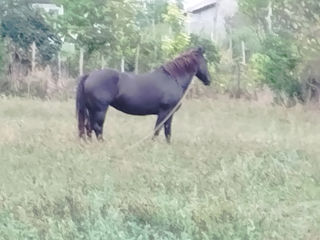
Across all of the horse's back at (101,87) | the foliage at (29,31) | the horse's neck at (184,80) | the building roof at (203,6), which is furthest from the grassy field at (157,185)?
the building roof at (203,6)

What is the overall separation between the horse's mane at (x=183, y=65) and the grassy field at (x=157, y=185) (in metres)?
1.01

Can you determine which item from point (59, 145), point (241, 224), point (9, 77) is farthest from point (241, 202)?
point (9, 77)

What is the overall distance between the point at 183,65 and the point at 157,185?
18.0 ft

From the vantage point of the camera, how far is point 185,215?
7.70 metres

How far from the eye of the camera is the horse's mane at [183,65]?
1459 cm

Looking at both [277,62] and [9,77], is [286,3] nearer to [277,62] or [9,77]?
[277,62]

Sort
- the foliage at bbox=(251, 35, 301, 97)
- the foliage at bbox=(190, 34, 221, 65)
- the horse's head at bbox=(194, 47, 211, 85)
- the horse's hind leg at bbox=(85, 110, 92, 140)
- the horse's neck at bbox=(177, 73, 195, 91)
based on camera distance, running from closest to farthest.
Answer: the horse's hind leg at bbox=(85, 110, 92, 140) → the horse's neck at bbox=(177, 73, 195, 91) → the horse's head at bbox=(194, 47, 211, 85) → the foliage at bbox=(251, 35, 301, 97) → the foliage at bbox=(190, 34, 221, 65)

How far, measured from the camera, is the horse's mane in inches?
575

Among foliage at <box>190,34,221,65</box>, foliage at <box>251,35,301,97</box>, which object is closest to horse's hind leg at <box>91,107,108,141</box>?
foliage at <box>251,35,301,97</box>

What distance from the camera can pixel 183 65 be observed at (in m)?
14.7

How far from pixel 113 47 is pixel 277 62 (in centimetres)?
531

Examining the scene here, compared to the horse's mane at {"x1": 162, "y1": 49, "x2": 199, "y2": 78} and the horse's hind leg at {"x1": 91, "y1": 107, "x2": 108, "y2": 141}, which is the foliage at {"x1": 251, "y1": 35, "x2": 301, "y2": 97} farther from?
the horse's hind leg at {"x1": 91, "y1": 107, "x2": 108, "y2": 141}

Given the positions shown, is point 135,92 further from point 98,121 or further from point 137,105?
point 98,121

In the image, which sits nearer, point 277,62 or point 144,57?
point 277,62
